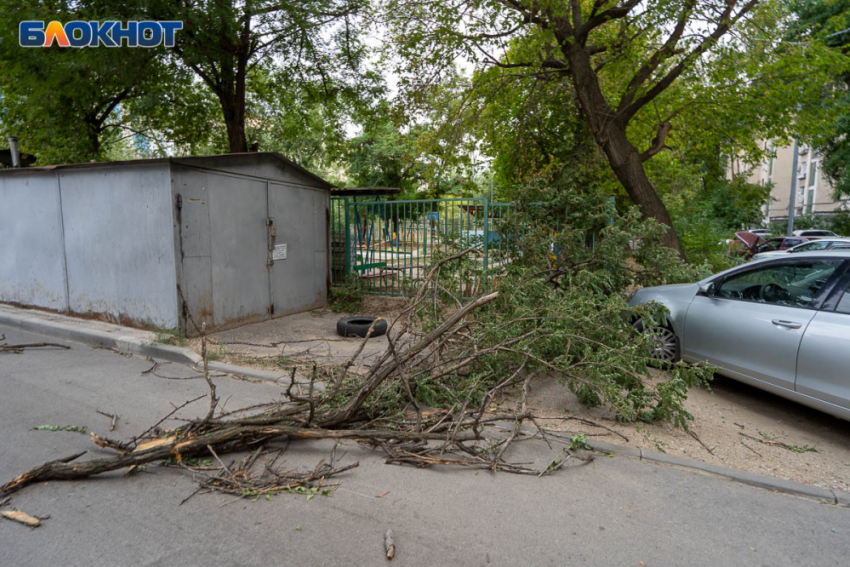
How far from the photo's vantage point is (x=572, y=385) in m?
5.11

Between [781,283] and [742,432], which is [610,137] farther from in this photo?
[742,432]

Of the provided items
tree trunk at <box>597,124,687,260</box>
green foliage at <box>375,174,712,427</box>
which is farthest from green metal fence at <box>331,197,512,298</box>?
tree trunk at <box>597,124,687,260</box>

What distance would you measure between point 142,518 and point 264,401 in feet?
7.37

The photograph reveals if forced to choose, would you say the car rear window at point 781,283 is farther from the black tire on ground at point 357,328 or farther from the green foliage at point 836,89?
the green foliage at point 836,89

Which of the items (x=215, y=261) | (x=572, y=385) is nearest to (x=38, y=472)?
(x=572, y=385)

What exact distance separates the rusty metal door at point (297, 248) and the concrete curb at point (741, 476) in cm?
650

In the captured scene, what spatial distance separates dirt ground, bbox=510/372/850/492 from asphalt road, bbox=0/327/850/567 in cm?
47

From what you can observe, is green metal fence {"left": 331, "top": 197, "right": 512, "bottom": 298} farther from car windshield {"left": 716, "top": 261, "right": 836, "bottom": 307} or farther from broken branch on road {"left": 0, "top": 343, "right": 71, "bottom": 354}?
broken branch on road {"left": 0, "top": 343, "right": 71, "bottom": 354}

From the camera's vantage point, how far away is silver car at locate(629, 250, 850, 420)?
14.6 ft

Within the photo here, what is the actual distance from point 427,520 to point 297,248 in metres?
7.33

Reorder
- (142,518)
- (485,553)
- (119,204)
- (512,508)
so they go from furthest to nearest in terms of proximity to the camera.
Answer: (119,204)
(512,508)
(142,518)
(485,553)

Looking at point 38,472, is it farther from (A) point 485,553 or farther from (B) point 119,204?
(B) point 119,204

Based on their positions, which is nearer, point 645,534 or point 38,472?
point 645,534

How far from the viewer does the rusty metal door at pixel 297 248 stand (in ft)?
30.5
